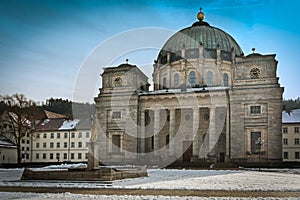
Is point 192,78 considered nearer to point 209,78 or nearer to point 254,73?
point 209,78

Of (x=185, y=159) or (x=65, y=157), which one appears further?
(x=65, y=157)

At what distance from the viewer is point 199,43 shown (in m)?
65.8

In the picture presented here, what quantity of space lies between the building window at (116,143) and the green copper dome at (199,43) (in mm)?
16419

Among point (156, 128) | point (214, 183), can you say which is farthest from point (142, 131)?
point (214, 183)

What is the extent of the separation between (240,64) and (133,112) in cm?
1766

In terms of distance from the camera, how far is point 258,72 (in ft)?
178

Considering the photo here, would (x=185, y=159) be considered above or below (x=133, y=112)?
below

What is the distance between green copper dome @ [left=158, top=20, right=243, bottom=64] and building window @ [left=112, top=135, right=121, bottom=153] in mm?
16419

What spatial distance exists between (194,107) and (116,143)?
45.1 ft

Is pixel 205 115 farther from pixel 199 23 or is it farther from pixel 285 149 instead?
pixel 285 149

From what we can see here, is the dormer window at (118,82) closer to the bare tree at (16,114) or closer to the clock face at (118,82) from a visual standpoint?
the clock face at (118,82)

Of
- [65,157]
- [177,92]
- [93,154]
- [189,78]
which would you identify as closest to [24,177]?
[93,154]

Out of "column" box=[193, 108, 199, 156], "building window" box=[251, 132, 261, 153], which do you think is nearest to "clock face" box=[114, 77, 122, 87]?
"column" box=[193, 108, 199, 156]

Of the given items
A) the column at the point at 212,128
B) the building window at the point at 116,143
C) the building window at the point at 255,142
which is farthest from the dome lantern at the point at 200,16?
the building window at the point at 255,142
